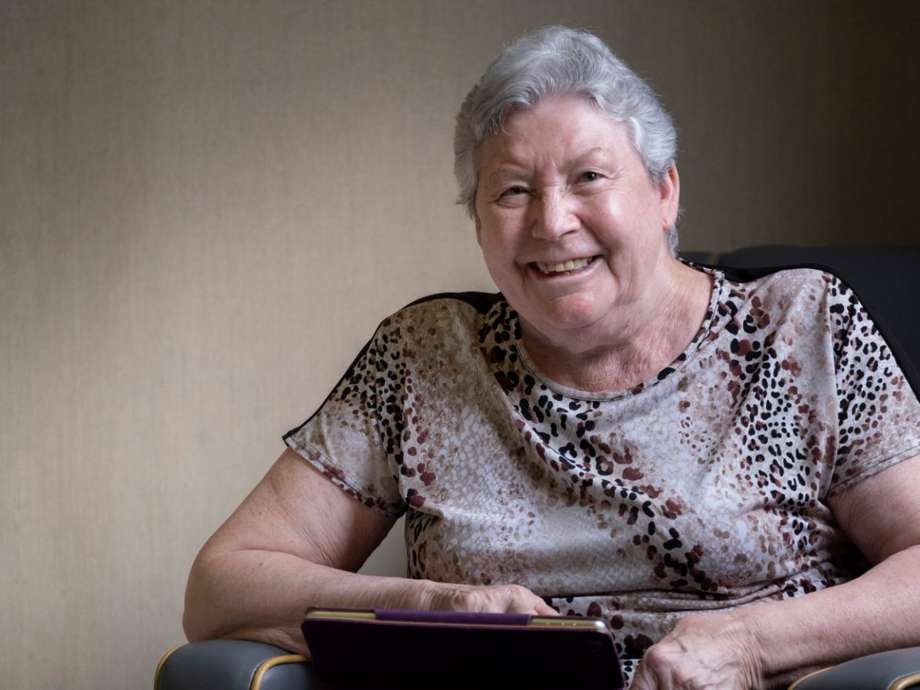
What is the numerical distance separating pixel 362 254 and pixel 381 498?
1.12 meters

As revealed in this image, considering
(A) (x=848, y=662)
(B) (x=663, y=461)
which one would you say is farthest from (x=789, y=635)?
(B) (x=663, y=461)

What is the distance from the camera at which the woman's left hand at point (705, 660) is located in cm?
140

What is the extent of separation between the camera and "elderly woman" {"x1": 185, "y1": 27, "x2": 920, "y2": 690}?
162cm

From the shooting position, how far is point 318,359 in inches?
112

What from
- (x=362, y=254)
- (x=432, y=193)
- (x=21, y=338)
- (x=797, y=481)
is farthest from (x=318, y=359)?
(x=797, y=481)

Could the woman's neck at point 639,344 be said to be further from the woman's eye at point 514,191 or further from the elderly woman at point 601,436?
the woman's eye at point 514,191

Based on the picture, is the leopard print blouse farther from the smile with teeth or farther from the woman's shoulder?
the smile with teeth

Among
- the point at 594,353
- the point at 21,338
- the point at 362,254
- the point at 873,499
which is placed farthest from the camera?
the point at 362,254

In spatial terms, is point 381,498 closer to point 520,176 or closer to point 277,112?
point 520,176

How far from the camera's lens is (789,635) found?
1448 millimetres

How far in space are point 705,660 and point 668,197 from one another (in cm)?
69

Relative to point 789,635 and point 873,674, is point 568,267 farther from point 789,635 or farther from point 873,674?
point 873,674

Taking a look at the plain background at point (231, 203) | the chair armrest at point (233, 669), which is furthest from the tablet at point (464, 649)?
the plain background at point (231, 203)

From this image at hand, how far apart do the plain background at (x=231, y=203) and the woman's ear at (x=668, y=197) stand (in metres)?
1.16
